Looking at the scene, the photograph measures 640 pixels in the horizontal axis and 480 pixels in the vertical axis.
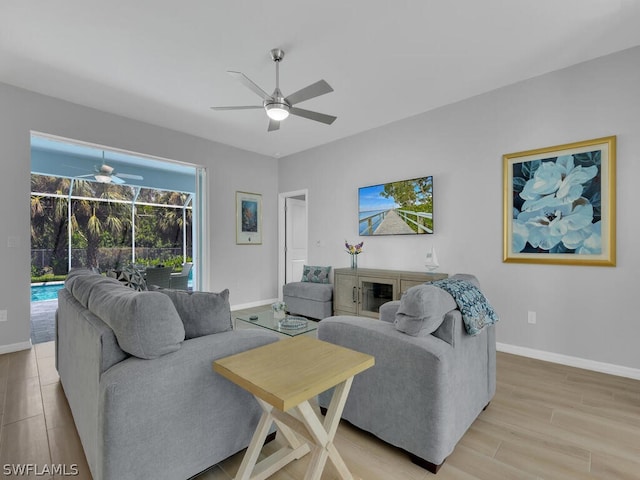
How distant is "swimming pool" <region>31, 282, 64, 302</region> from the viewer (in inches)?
256

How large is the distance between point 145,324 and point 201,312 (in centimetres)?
34

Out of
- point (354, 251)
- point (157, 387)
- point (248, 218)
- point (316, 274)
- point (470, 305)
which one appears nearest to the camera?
point (157, 387)

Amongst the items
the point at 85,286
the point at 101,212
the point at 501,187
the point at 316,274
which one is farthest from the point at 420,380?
the point at 101,212

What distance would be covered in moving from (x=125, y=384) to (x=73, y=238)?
704cm

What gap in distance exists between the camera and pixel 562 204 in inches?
116

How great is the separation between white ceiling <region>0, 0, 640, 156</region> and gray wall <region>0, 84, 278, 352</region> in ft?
0.88

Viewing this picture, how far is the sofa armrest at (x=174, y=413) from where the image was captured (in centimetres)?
120

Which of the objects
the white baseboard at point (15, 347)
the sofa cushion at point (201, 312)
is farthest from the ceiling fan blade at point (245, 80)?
the white baseboard at point (15, 347)

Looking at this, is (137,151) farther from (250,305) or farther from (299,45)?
(250,305)

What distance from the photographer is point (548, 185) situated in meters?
3.03

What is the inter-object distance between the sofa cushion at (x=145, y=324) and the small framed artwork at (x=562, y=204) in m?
3.24

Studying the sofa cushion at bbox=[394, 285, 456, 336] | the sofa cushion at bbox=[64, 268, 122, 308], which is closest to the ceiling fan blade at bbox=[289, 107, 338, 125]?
the sofa cushion at bbox=[394, 285, 456, 336]

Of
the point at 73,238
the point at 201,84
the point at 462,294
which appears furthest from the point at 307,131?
the point at 73,238

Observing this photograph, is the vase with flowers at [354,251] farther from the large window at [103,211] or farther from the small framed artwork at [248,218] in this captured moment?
the large window at [103,211]
